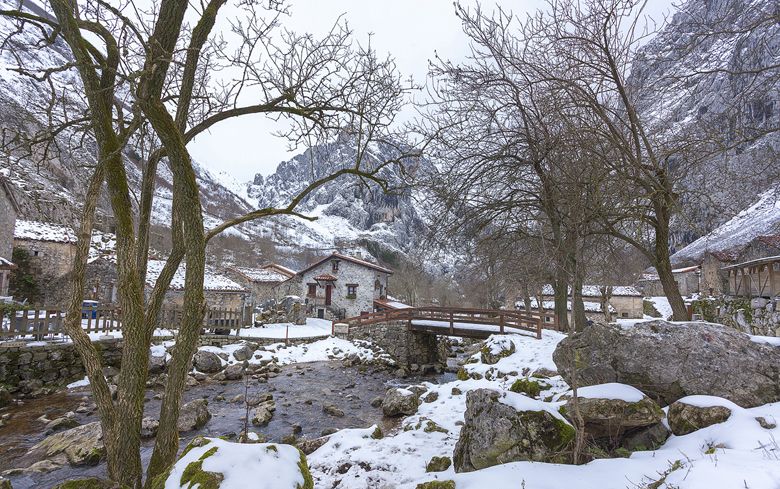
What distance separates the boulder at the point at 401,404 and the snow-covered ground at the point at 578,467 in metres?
2.07

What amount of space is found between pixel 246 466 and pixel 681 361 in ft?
18.5

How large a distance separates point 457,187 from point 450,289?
41661mm

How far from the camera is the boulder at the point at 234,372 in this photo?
14156 mm

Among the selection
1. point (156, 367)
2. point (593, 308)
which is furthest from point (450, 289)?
point (156, 367)

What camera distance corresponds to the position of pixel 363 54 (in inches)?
213

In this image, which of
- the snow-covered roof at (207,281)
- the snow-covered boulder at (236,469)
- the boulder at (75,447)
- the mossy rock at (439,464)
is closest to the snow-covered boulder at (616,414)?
the mossy rock at (439,464)

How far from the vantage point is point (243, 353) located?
16.5 meters

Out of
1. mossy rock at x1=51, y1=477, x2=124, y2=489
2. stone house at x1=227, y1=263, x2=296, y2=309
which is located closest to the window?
stone house at x1=227, y1=263, x2=296, y2=309

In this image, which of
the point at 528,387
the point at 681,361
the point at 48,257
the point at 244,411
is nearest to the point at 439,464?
the point at 528,387

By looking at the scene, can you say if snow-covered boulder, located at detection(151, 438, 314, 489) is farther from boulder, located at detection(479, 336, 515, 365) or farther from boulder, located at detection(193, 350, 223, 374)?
boulder, located at detection(193, 350, 223, 374)

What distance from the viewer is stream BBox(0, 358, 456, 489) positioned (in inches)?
279

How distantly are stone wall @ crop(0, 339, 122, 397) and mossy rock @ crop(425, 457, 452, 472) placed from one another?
12.0 m

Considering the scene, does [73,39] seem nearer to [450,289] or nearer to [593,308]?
[593,308]

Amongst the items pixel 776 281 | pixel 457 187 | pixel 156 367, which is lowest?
pixel 156 367
